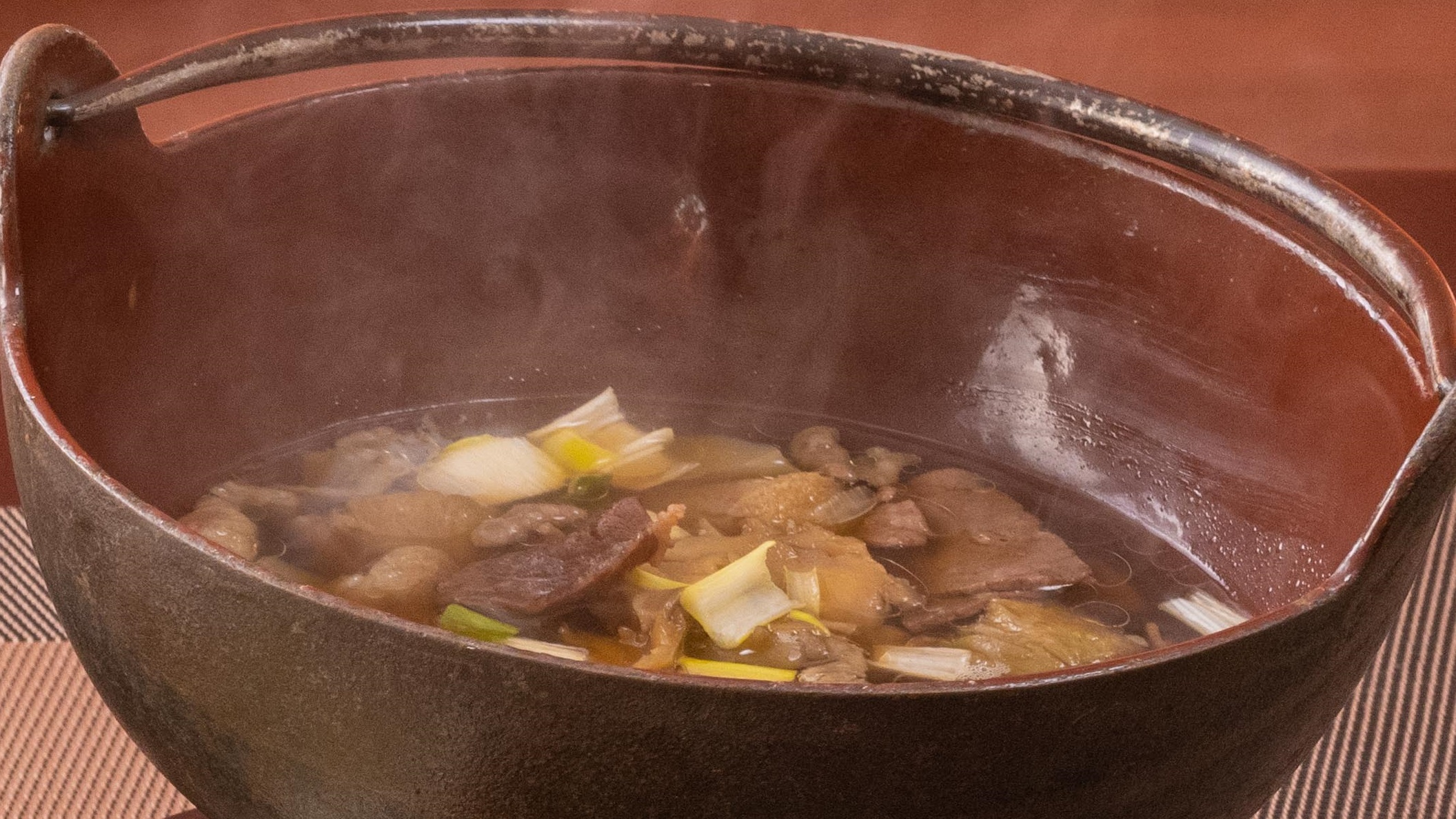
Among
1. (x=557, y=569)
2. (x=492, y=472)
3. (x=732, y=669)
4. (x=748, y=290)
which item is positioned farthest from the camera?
(x=748, y=290)

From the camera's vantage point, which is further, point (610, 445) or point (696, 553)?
point (610, 445)

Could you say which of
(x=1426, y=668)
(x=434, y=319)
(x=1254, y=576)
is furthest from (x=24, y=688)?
(x=1426, y=668)

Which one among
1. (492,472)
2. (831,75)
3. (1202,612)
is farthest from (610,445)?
(1202,612)

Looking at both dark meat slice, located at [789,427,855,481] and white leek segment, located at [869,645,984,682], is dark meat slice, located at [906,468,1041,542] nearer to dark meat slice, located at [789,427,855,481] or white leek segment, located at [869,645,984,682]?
dark meat slice, located at [789,427,855,481]

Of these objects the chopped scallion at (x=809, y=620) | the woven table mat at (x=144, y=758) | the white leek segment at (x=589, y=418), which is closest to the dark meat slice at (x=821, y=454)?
the white leek segment at (x=589, y=418)

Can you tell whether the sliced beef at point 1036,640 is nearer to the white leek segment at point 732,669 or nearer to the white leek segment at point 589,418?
the white leek segment at point 732,669

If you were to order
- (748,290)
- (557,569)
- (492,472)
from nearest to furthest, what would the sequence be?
(557,569) → (492,472) → (748,290)

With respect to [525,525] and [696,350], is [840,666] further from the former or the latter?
[696,350]
